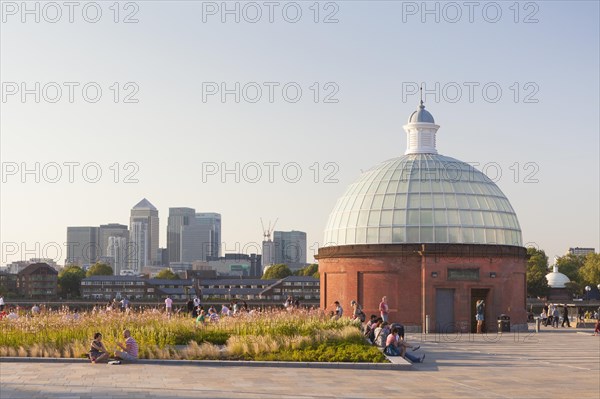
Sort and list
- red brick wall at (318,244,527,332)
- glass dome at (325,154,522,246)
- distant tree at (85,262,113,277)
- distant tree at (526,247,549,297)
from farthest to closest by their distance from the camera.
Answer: distant tree at (85,262,113,277) < distant tree at (526,247,549,297) < glass dome at (325,154,522,246) < red brick wall at (318,244,527,332)

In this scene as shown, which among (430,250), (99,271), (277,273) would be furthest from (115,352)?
(99,271)

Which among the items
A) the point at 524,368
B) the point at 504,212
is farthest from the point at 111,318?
the point at 504,212

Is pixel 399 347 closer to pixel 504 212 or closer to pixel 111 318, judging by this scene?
pixel 111 318

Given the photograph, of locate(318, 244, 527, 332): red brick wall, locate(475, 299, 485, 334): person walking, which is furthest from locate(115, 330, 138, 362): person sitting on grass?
locate(475, 299, 485, 334): person walking

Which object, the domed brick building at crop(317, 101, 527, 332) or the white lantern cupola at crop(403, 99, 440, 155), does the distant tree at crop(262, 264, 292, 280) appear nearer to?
the white lantern cupola at crop(403, 99, 440, 155)

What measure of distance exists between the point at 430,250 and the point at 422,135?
31.1ft

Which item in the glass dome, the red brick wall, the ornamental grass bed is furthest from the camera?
the glass dome

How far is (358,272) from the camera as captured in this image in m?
48.4

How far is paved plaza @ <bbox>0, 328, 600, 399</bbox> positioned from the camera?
19656 millimetres

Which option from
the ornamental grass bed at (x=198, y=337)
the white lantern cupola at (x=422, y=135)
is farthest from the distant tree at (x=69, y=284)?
the ornamental grass bed at (x=198, y=337)

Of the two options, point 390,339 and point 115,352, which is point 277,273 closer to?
point 390,339

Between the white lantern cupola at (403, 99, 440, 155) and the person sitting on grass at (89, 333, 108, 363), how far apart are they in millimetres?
31832

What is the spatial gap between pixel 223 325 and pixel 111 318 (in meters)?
3.92

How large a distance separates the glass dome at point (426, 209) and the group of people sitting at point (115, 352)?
24453 mm
